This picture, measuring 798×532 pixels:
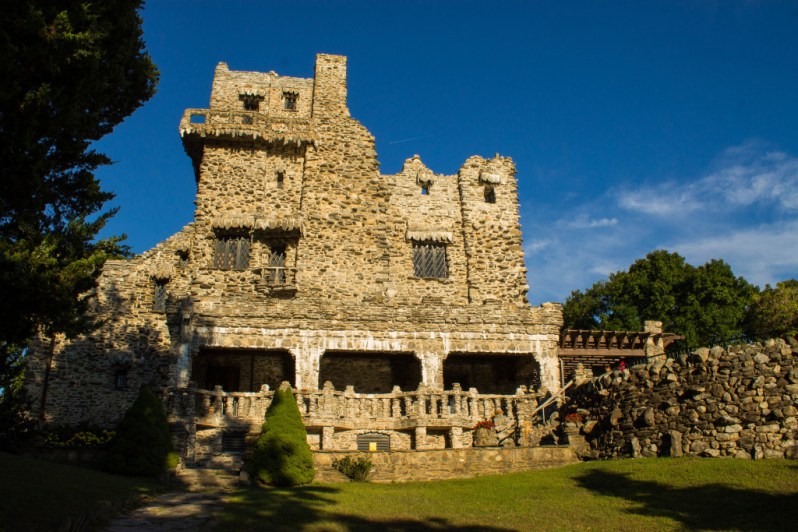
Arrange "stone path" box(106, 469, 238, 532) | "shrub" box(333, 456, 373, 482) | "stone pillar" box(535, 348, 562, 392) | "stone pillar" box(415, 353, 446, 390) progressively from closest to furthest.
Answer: "stone path" box(106, 469, 238, 532), "shrub" box(333, 456, 373, 482), "stone pillar" box(415, 353, 446, 390), "stone pillar" box(535, 348, 562, 392)

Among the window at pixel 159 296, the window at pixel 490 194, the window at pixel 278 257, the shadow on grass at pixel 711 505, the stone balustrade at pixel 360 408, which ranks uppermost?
the window at pixel 490 194

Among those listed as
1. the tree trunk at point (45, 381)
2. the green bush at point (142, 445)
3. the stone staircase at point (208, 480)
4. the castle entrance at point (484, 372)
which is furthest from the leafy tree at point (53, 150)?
the tree trunk at point (45, 381)

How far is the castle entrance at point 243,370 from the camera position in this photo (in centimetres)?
2841

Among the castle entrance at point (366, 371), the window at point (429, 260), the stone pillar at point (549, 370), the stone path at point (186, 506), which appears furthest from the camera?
the window at point (429, 260)

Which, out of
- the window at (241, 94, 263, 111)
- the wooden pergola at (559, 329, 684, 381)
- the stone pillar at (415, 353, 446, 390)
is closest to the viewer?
the stone pillar at (415, 353, 446, 390)

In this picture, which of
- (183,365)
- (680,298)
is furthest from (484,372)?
(680,298)

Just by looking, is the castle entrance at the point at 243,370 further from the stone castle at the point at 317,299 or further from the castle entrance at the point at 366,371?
the castle entrance at the point at 366,371

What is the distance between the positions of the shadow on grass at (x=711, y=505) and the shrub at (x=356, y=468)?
6164mm

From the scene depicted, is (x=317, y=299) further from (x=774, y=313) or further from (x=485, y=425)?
(x=774, y=313)

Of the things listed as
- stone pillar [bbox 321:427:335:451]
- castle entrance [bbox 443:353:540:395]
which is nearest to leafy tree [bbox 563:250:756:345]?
castle entrance [bbox 443:353:540:395]

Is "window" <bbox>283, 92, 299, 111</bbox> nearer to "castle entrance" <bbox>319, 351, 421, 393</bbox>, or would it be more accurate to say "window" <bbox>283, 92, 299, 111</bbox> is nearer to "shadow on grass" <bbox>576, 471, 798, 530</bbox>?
"castle entrance" <bbox>319, 351, 421, 393</bbox>

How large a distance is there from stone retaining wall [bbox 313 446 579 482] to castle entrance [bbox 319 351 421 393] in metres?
9.31

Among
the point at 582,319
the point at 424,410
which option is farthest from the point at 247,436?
the point at 582,319

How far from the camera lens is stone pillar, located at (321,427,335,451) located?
22375mm
